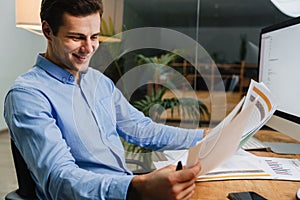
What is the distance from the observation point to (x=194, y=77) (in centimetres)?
309

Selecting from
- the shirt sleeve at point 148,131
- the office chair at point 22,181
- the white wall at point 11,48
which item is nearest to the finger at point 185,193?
the office chair at point 22,181

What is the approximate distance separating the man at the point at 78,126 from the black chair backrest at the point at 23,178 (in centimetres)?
2

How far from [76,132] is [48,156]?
0.16 metres

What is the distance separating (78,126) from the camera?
2.90ft

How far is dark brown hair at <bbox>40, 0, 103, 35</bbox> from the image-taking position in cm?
86

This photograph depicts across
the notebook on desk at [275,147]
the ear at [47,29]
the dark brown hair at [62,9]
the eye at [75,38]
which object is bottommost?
the notebook on desk at [275,147]

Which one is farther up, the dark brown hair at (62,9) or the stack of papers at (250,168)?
the dark brown hair at (62,9)

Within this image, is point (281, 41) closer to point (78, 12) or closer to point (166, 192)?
point (78, 12)

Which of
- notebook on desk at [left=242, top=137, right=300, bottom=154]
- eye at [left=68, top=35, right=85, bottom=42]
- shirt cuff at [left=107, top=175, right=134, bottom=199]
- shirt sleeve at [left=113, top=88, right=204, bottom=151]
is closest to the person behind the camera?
shirt cuff at [left=107, top=175, right=134, bottom=199]

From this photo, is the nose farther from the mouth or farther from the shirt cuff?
the shirt cuff

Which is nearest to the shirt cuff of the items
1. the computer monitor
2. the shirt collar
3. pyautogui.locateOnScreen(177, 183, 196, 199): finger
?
pyautogui.locateOnScreen(177, 183, 196, 199): finger

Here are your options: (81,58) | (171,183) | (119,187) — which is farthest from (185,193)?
(81,58)

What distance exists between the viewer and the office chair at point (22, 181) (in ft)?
2.79

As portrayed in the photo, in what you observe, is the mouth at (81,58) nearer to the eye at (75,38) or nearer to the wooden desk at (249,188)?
the eye at (75,38)
